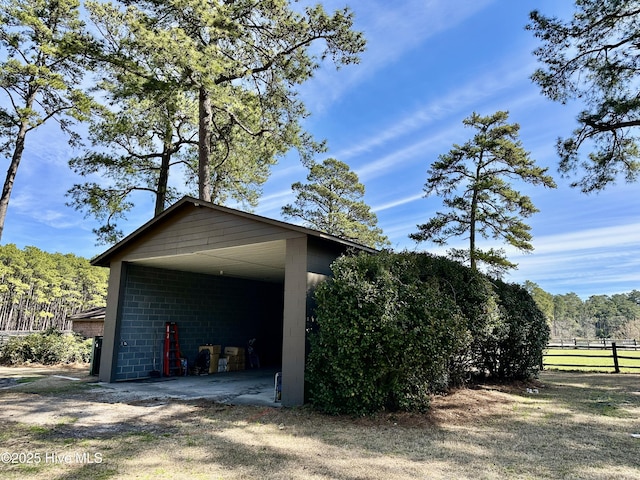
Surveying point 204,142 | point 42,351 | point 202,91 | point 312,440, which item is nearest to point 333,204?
point 204,142

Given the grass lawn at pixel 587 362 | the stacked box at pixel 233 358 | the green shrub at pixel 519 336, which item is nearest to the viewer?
the green shrub at pixel 519 336

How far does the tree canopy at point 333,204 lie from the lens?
23.6 metres

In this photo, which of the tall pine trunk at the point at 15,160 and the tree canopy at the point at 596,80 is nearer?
the tree canopy at the point at 596,80

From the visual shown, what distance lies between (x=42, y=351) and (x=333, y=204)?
1599 cm

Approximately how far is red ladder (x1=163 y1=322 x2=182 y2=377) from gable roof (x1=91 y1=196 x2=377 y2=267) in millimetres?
2276

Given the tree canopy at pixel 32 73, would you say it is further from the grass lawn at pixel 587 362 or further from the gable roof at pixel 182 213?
the grass lawn at pixel 587 362

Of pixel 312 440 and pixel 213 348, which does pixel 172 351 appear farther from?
pixel 312 440

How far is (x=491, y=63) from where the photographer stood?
11.5m

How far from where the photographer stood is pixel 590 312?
243 ft

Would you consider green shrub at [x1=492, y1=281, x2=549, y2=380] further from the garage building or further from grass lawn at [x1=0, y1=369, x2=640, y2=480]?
the garage building

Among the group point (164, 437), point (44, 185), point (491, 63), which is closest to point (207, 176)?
point (491, 63)

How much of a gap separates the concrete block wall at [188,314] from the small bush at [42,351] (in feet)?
18.1

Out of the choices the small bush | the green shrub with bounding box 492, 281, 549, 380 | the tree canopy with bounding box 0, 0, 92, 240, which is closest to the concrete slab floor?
the green shrub with bounding box 492, 281, 549, 380

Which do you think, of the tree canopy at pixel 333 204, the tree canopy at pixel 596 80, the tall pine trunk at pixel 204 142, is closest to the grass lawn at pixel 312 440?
the tree canopy at pixel 596 80
